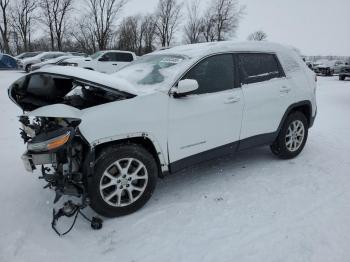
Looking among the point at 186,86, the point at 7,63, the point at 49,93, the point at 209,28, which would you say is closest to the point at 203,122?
the point at 186,86

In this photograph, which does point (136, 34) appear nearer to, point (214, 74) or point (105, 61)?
point (105, 61)

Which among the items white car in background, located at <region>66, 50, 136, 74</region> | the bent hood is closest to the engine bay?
the bent hood

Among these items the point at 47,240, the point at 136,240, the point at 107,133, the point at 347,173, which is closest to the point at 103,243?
the point at 136,240

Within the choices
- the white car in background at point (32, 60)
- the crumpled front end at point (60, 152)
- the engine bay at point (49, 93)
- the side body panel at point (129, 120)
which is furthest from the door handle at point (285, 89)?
the white car in background at point (32, 60)

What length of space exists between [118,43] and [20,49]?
16.9 m

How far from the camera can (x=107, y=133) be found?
2.81 m

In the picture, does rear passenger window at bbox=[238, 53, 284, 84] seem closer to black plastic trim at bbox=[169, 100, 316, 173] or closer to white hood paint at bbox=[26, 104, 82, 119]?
black plastic trim at bbox=[169, 100, 316, 173]

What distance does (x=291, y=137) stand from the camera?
450 cm

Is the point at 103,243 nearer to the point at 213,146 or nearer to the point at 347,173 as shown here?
the point at 213,146

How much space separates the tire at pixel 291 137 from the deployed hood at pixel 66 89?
2.50 m

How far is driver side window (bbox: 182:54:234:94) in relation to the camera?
3419 mm

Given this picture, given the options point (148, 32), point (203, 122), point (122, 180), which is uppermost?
point (148, 32)

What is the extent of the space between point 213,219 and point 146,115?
4.18 ft

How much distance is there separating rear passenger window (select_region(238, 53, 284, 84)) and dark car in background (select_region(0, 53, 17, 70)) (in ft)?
81.0
